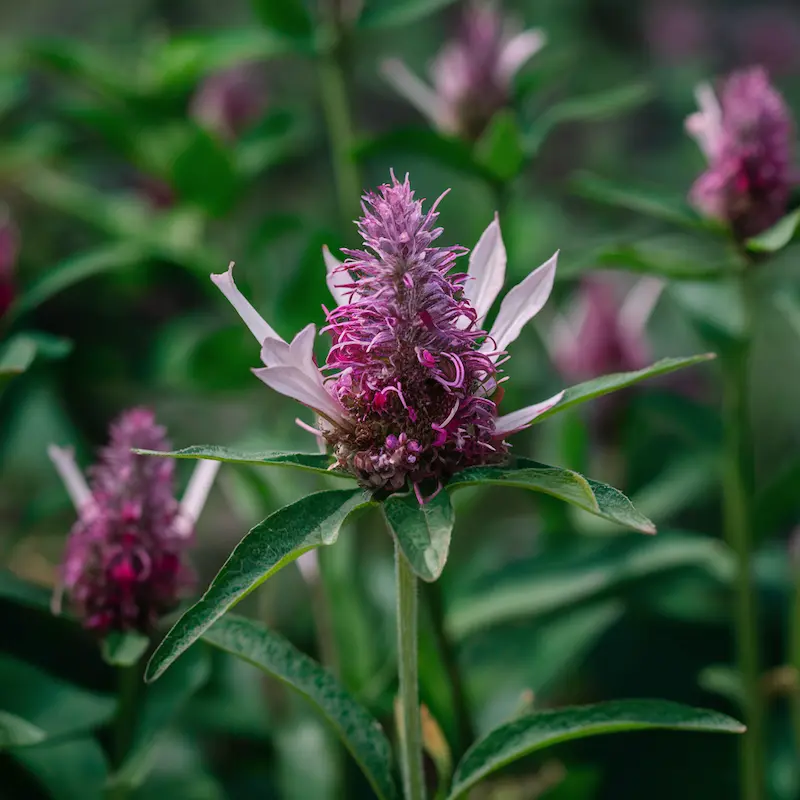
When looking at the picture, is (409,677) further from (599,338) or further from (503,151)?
(599,338)

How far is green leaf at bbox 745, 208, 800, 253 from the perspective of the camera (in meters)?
1.03

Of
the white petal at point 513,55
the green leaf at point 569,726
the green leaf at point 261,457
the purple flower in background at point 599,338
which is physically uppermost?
the white petal at point 513,55

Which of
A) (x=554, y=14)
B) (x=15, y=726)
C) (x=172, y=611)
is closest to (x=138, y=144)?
(x=172, y=611)

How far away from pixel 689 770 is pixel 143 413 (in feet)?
3.64

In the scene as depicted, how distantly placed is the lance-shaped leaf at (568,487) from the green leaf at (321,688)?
0.83 feet

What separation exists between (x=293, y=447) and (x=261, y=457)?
→ 68 cm

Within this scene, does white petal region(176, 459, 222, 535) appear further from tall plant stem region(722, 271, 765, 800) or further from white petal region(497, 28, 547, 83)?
white petal region(497, 28, 547, 83)

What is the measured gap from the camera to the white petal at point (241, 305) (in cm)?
73

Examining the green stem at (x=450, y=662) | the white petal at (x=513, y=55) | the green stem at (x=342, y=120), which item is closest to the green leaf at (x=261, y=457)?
the green stem at (x=450, y=662)

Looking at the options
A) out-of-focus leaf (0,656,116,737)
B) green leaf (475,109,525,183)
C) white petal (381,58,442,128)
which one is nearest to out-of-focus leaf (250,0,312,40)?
white petal (381,58,442,128)

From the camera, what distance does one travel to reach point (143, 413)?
1.02 metres

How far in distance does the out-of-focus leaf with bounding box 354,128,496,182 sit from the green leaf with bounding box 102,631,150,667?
2.39 ft

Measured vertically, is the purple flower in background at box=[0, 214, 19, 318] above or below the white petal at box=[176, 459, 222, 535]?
above

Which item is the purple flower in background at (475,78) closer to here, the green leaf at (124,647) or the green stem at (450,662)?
the green stem at (450,662)
